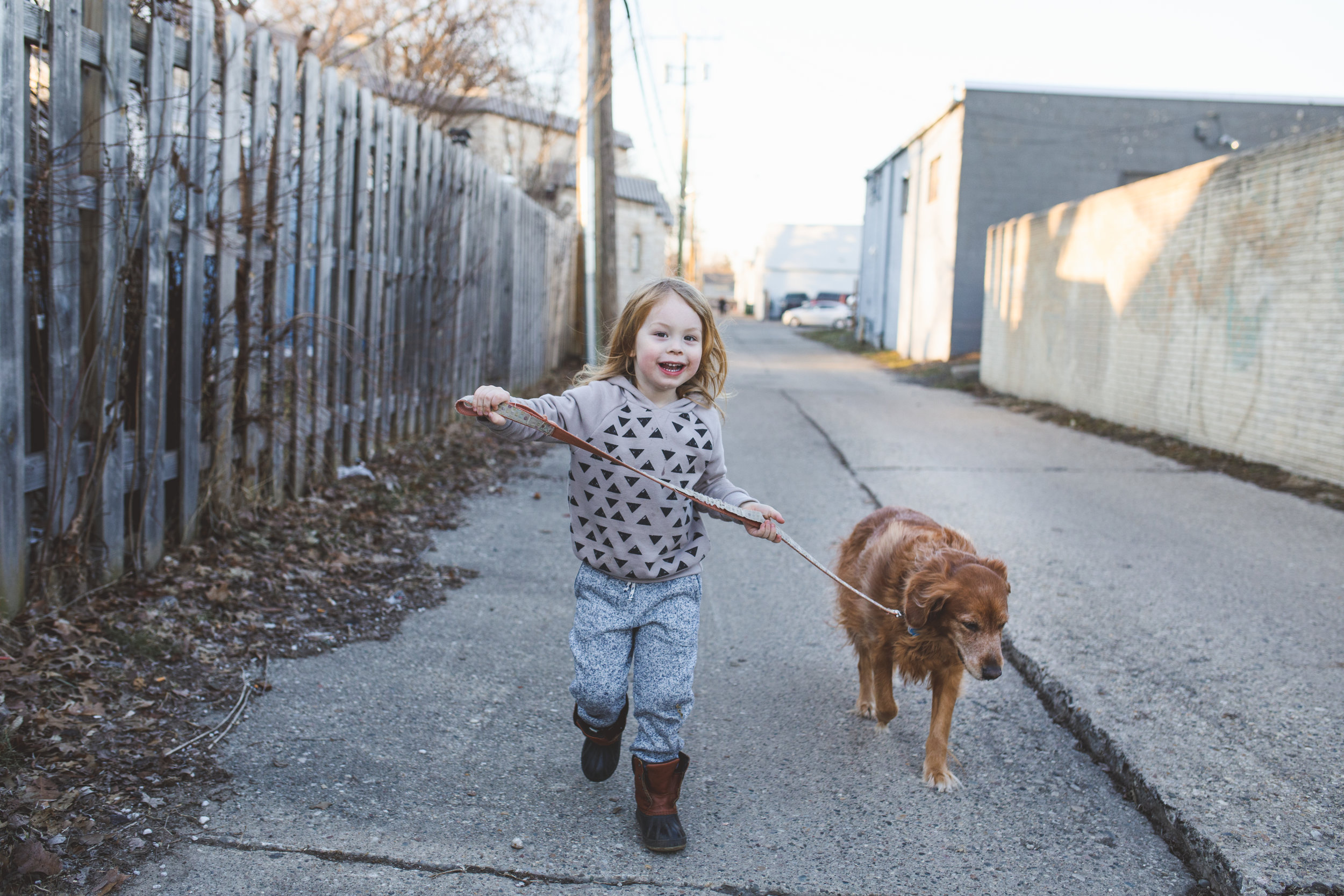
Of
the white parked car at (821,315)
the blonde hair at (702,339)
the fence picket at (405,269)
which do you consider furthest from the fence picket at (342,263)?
the white parked car at (821,315)

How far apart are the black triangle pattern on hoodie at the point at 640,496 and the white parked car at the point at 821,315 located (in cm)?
4981

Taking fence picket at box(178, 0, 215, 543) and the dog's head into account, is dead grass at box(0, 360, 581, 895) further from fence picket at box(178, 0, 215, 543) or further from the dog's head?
the dog's head

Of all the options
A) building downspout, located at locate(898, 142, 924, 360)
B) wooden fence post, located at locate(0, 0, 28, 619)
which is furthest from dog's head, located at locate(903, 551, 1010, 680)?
building downspout, located at locate(898, 142, 924, 360)

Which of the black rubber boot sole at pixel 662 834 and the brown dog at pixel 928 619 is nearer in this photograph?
the black rubber boot sole at pixel 662 834

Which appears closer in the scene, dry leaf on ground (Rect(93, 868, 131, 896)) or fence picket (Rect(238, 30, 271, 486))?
dry leaf on ground (Rect(93, 868, 131, 896))

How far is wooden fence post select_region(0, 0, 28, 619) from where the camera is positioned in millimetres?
3234

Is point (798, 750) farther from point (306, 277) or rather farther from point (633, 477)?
point (306, 277)

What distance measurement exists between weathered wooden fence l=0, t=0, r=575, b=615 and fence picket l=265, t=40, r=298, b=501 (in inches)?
0.6

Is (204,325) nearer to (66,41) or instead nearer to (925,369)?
(66,41)

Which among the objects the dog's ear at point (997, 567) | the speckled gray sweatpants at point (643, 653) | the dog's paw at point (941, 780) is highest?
the dog's ear at point (997, 567)

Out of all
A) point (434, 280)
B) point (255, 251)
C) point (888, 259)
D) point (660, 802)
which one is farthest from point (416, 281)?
point (888, 259)

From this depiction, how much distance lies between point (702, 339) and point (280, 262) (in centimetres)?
310

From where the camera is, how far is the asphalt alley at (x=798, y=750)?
2.54 metres

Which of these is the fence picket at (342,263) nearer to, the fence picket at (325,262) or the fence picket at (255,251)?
the fence picket at (325,262)
